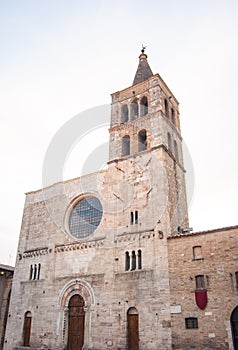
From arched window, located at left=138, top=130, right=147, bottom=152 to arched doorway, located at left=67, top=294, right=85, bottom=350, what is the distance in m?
12.1

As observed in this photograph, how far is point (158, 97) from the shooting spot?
24.7 metres

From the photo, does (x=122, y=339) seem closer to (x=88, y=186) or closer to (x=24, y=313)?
(x=24, y=313)

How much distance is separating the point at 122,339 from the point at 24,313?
9015mm

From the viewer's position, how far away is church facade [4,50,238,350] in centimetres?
1641

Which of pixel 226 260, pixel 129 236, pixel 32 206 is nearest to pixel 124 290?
pixel 129 236

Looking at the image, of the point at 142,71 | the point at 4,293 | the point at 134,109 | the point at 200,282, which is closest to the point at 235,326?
the point at 200,282

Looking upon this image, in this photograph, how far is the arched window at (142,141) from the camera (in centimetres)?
2434

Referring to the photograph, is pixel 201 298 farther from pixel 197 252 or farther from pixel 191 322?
pixel 197 252

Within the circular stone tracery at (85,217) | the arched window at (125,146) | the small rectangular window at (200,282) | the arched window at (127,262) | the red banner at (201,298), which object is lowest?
the red banner at (201,298)

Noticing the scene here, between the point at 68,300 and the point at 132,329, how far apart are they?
18.4 ft

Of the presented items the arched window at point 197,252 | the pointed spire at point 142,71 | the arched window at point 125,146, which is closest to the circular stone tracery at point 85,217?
the arched window at point 125,146

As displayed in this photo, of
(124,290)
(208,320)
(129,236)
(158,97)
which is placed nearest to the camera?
(208,320)

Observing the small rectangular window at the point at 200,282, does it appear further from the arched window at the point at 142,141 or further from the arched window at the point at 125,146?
the arched window at the point at 125,146

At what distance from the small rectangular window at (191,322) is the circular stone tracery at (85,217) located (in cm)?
953
